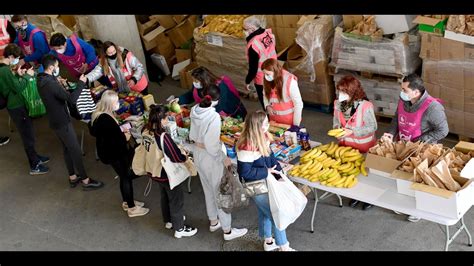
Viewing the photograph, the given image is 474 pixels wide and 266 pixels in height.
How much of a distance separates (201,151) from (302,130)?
0.96m

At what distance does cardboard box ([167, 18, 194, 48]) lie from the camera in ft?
31.1

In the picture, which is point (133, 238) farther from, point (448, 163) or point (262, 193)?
point (448, 163)

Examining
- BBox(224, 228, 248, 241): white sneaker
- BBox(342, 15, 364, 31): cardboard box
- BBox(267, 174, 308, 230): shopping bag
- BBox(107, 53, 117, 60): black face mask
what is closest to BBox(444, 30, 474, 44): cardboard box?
BBox(342, 15, 364, 31): cardboard box

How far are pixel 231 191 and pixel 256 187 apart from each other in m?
0.40

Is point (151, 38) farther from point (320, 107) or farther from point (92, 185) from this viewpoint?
point (92, 185)

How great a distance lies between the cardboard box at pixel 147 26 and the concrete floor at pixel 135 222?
2.35 metres

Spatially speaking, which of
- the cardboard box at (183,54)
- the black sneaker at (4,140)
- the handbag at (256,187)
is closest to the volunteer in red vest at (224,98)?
the handbag at (256,187)

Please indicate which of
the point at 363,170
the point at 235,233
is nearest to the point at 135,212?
the point at 235,233

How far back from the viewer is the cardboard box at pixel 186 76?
900cm

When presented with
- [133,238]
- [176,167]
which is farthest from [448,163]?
[133,238]

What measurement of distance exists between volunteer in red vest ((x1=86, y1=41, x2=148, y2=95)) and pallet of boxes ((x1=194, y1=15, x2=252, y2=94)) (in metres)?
1.50

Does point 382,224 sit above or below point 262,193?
below

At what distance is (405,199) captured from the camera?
4684mm

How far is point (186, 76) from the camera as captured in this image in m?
9.02
